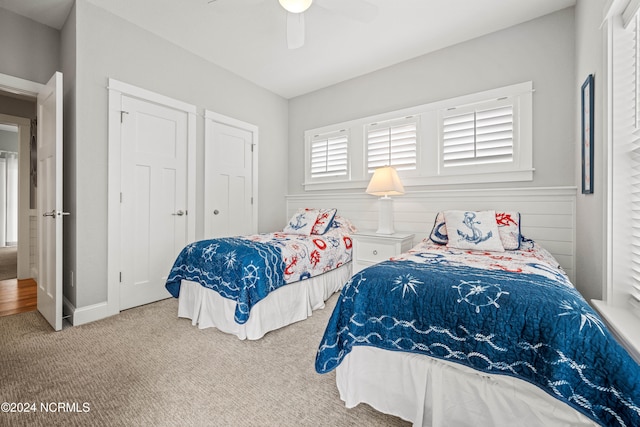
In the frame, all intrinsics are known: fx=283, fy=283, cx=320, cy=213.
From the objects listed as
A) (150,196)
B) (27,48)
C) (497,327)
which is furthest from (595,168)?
(27,48)

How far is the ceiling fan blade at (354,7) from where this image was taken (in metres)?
2.06

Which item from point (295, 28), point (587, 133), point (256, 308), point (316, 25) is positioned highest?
point (316, 25)

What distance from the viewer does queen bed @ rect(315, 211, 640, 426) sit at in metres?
0.93

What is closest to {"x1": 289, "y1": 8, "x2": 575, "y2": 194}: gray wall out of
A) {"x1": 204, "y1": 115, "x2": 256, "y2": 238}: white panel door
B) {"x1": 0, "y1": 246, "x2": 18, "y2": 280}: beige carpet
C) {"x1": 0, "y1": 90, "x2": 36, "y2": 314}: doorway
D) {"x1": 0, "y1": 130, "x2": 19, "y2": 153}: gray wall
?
{"x1": 204, "y1": 115, "x2": 256, "y2": 238}: white panel door

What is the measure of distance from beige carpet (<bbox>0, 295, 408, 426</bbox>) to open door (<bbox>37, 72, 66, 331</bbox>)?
0.25 metres

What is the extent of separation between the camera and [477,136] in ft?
9.49

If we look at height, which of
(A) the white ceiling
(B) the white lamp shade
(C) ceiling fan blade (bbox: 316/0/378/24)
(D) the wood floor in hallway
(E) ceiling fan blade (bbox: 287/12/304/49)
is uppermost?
(A) the white ceiling

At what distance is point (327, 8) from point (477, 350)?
7.81 feet

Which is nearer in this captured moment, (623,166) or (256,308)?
(623,166)

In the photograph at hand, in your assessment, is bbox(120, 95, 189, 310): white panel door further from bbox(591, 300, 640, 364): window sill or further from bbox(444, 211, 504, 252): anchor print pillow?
bbox(591, 300, 640, 364): window sill

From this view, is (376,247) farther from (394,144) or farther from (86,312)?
(86,312)

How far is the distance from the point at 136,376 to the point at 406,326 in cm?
163

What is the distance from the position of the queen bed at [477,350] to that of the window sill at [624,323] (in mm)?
187

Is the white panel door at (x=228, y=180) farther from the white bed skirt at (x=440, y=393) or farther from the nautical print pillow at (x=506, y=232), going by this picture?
the white bed skirt at (x=440, y=393)
